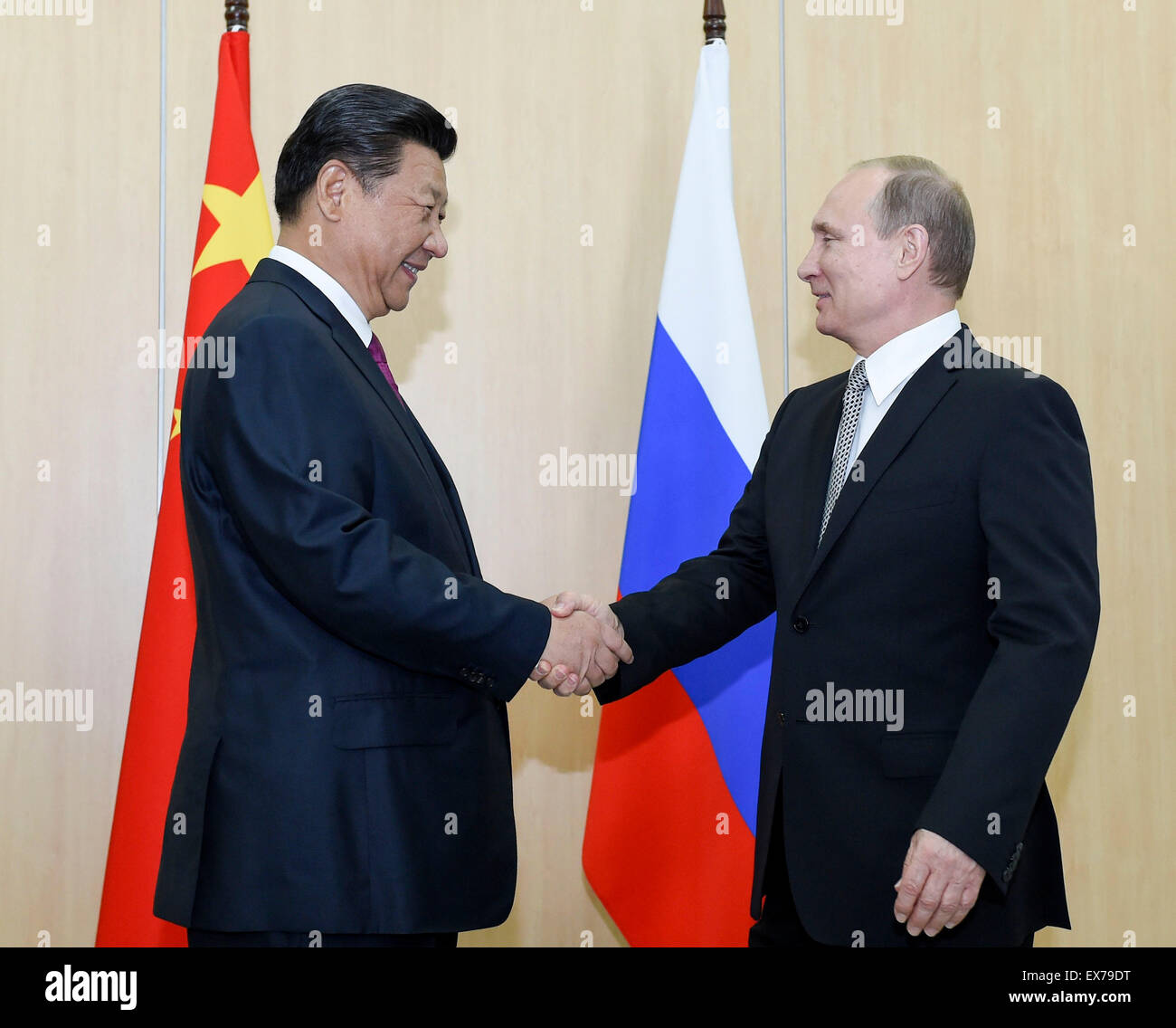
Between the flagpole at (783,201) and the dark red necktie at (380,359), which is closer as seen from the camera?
the dark red necktie at (380,359)

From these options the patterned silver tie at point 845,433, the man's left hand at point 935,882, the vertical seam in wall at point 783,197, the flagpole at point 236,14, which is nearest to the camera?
the man's left hand at point 935,882

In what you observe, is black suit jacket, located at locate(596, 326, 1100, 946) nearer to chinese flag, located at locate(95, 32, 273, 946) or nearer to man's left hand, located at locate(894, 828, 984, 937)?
man's left hand, located at locate(894, 828, 984, 937)

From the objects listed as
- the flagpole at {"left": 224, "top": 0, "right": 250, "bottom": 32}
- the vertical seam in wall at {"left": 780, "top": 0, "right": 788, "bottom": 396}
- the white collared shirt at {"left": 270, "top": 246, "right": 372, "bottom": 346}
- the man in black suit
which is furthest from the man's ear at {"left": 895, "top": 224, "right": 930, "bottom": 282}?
the flagpole at {"left": 224, "top": 0, "right": 250, "bottom": 32}

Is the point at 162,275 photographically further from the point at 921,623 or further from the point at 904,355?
the point at 921,623

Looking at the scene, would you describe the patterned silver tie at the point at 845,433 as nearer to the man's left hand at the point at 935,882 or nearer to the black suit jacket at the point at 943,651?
the black suit jacket at the point at 943,651

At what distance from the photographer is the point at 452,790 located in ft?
6.42

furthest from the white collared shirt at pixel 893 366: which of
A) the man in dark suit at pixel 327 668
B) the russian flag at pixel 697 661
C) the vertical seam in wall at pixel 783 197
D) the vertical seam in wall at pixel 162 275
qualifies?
the vertical seam in wall at pixel 162 275

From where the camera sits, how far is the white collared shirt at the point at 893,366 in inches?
86.2

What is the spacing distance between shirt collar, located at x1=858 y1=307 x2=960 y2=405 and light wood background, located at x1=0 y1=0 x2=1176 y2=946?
4.33ft

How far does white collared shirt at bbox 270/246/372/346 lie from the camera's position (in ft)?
7.06

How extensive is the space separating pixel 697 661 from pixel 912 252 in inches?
50.5

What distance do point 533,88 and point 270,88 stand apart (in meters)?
0.76

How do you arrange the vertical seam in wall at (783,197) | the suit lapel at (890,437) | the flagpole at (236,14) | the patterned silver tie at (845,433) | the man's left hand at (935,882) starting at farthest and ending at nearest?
the vertical seam in wall at (783,197), the flagpole at (236,14), the patterned silver tie at (845,433), the suit lapel at (890,437), the man's left hand at (935,882)

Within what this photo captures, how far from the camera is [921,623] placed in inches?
78.6
